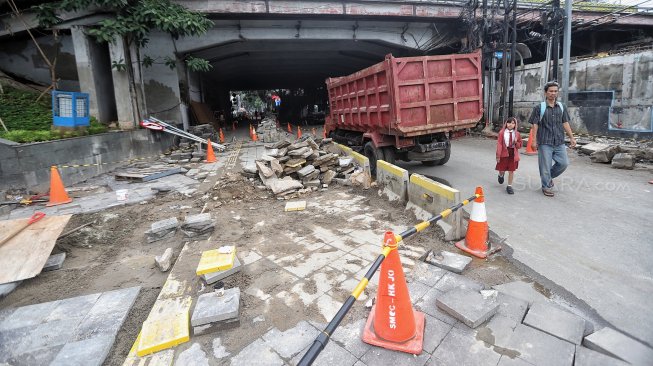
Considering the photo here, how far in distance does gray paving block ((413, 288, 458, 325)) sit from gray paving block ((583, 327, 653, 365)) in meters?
0.93

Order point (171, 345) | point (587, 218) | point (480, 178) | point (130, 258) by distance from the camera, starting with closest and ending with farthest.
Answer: point (171, 345) < point (130, 258) < point (587, 218) < point (480, 178)

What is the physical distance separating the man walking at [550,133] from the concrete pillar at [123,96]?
1245cm

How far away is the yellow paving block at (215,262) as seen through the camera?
11.1 feet

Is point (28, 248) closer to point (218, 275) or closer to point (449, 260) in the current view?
point (218, 275)

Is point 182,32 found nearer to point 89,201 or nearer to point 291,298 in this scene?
point 89,201

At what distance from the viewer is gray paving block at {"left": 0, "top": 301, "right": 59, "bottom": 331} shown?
3.01 metres

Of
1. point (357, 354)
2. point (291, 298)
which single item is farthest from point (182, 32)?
point (357, 354)

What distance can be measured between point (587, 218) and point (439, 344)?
3.81 meters

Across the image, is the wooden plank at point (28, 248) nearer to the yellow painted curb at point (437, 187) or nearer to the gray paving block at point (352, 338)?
the gray paving block at point (352, 338)

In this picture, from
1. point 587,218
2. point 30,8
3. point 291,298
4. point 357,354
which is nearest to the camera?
point 357,354

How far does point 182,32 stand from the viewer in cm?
1145

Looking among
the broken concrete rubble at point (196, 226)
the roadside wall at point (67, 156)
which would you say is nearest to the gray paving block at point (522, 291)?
the broken concrete rubble at point (196, 226)

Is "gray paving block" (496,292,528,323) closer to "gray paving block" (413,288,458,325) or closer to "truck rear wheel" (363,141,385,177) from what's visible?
"gray paving block" (413,288,458,325)

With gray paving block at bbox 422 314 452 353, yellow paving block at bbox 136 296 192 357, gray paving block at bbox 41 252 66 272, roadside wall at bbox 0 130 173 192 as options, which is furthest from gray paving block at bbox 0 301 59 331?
roadside wall at bbox 0 130 173 192
